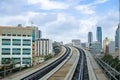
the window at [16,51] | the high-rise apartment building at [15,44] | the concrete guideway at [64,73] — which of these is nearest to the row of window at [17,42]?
the high-rise apartment building at [15,44]

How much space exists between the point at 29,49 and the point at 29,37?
685 cm

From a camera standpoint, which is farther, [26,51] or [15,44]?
[15,44]

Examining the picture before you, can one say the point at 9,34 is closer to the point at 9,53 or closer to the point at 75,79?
the point at 9,53

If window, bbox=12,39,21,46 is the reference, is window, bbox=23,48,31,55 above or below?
below

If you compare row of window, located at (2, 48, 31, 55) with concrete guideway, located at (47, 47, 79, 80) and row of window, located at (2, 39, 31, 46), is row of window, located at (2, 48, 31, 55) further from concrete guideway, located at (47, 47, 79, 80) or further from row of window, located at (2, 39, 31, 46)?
concrete guideway, located at (47, 47, 79, 80)

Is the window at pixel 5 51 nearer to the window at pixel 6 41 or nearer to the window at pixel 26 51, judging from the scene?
the window at pixel 6 41

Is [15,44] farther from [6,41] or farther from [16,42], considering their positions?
[6,41]

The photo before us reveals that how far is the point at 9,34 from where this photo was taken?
169000 mm

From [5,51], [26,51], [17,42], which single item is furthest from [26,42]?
[5,51]

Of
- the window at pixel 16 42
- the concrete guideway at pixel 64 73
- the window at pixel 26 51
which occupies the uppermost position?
the window at pixel 16 42

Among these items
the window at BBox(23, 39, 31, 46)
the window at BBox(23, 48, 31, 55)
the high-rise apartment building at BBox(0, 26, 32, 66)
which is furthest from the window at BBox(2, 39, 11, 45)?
the window at BBox(23, 48, 31, 55)

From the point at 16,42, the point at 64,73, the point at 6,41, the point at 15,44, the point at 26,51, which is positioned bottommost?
the point at 64,73

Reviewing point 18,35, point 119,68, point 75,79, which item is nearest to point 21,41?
point 18,35

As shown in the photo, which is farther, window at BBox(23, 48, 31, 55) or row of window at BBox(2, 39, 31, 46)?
window at BBox(23, 48, 31, 55)
